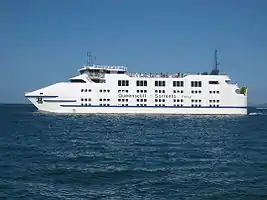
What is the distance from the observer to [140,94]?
199 ft

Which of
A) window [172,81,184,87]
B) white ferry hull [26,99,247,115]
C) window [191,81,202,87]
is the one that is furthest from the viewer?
window [191,81,202,87]

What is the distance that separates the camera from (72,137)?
89.2 feet

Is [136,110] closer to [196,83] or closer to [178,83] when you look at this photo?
[178,83]

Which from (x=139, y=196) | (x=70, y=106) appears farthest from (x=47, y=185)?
(x=70, y=106)

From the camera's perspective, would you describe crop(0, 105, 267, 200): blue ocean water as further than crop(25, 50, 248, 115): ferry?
No

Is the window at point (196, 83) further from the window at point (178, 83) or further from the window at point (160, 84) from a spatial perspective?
the window at point (160, 84)

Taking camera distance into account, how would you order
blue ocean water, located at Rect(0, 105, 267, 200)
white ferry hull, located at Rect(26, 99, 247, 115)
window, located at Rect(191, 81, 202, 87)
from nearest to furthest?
blue ocean water, located at Rect(0, 105, 267, 200) → white ferry hull, located at Rect(26, 99, 247, 115) → window, located at Rect(191, 81, 202, 87)

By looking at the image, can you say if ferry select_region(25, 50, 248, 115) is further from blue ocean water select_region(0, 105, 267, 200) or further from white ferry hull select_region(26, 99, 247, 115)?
blue ocean water select_region(0, 105, 267, 200)

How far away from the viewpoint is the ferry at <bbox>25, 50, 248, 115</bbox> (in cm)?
5891

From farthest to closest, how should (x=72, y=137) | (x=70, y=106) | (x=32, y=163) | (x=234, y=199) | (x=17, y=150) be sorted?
(x=70, y=106) < (x=72, y=137) < (x=17, y=150) < (x=32, y=163) < (x=234, y=199)

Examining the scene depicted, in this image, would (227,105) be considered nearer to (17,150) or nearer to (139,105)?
(139,105)

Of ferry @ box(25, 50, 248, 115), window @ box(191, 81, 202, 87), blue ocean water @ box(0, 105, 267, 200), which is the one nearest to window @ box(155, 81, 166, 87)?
ferry @ box(25, 50, 248, 115)

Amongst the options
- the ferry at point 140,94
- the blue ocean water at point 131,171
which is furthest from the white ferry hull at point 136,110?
the blue ocean water at point 131,171

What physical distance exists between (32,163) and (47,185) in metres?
4.10
